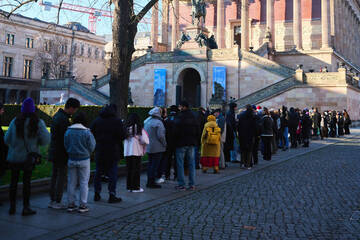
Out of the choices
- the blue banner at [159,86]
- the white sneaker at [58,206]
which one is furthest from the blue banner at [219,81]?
the white sneaker at [58,206]

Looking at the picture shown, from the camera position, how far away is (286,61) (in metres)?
46.3

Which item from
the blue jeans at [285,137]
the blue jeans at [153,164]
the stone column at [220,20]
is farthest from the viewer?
the stone column at [220,20]

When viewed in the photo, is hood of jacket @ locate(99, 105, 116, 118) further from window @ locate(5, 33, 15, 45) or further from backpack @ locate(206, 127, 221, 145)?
window @ locate(5, 33, 15, 45)

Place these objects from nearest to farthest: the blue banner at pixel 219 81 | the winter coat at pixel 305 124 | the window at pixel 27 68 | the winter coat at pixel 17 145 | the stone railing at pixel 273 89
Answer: the winter coat at pixel 17 145 < the winter coat at pixel 305 124 < the stone railing at pixel 273 89 < the blue banner at pixel 219 81 < the window at pixel 27 68

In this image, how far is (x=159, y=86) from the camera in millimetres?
40938

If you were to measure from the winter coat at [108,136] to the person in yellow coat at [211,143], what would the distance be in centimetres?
406

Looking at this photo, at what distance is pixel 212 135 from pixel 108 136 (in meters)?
4.35

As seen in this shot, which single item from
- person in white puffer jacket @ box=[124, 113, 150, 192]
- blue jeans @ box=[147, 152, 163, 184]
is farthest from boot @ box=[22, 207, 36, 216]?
blue jeans @ box=[147, 152, 163, 184]

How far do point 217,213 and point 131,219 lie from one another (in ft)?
5.52

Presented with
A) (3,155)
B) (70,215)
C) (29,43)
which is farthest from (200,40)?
(29,43)

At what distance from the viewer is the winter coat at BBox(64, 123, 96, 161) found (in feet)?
22.1

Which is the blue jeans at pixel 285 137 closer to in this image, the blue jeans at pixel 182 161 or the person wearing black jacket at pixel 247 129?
the person wearing black jacket at pixel 247 129

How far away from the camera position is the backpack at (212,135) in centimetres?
1107

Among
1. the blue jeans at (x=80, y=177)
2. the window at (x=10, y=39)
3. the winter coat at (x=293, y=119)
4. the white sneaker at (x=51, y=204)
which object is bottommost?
the white sneaker at (x=51, y=204)
